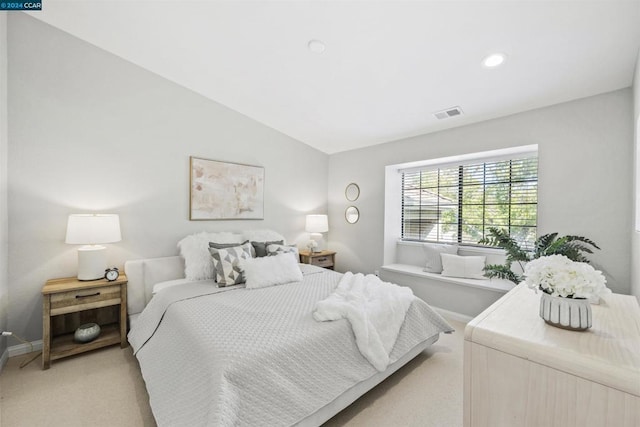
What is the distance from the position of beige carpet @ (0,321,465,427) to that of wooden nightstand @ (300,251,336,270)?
2.08 meters

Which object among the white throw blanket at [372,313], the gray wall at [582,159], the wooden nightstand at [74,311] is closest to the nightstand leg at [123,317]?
the wooden nightstand at [74,311]

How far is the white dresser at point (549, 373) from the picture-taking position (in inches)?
32.7

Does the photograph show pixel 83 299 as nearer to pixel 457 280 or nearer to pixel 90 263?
pixel 90 263

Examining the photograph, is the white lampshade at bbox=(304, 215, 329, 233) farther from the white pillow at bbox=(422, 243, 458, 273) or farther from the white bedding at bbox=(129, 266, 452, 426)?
the white bedding at bbox=(129, 266, 452, 426)

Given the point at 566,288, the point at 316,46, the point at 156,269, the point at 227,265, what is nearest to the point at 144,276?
the point at 156,269

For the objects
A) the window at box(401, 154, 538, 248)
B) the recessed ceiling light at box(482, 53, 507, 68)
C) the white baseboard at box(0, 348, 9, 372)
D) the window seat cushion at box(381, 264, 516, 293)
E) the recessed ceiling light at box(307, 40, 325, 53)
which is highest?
the recessed ceiling light at box(307, 40, 325, 53)

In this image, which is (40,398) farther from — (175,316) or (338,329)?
(338,329)

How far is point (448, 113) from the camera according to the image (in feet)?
10.0

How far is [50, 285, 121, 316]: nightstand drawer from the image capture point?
223 centimetres

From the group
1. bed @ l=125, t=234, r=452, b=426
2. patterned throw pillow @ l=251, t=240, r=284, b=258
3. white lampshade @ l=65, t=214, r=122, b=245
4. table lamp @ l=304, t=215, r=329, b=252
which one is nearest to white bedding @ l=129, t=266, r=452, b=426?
bed @ l=125, t=234, r=452, b=426

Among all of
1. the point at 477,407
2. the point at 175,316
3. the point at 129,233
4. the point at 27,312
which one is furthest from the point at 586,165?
the point at 27,312

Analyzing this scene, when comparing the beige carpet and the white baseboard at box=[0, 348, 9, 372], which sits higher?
the white baseboard at box=[0, 348, 9, 372]

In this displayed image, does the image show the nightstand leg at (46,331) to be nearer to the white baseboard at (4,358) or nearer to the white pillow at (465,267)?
the white baseboard at (4,358)

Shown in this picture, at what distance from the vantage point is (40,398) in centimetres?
186
